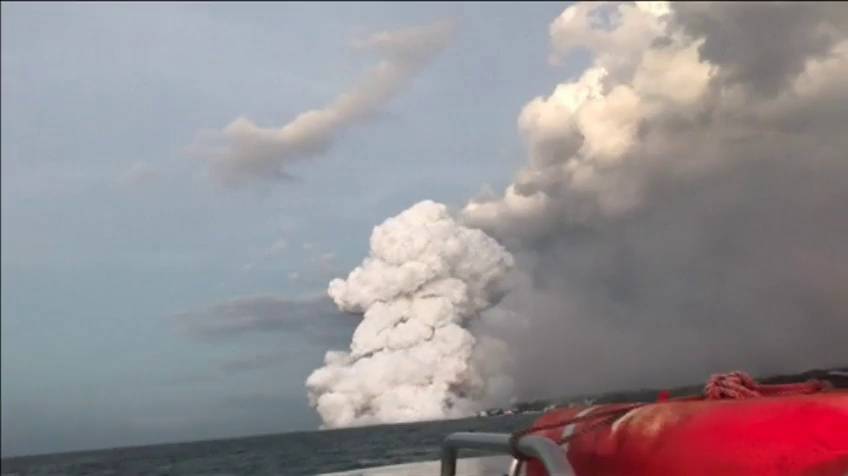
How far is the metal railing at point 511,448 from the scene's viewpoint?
3.39 metres

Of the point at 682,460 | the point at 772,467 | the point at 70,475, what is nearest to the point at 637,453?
the point at 682,460

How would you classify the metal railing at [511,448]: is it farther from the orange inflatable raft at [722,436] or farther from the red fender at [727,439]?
the red fender at [727,439]

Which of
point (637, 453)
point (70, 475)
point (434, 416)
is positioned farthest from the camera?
point (434, 416)

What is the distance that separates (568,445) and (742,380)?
0.88 metres

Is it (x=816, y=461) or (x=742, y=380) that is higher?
(x=742, y=380)

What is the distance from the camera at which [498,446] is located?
405cm

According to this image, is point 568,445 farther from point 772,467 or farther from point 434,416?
point 434,416

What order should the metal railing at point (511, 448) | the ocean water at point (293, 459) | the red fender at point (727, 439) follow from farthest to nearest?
1. the ocean water at point (293, 459)
2. the red fender at point (727, 439)
3. the metal railing at point (511, 448)

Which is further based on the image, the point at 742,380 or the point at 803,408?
the point at 742,380

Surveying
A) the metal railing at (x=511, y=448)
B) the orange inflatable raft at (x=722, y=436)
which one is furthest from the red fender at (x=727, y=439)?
the metal railing at (x=511, y=448)

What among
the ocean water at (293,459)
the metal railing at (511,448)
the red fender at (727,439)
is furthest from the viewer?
the ocean water at (293,459)

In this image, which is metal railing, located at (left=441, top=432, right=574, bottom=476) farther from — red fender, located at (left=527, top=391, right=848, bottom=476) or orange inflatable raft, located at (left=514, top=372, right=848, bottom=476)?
red fender, located at (left=527, top=391, right=848, bottom=476)

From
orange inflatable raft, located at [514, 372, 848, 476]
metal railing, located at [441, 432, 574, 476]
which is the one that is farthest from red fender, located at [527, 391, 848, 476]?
metal railing, located at [441, 432, 574, 476]

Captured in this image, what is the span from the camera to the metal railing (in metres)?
3.39
